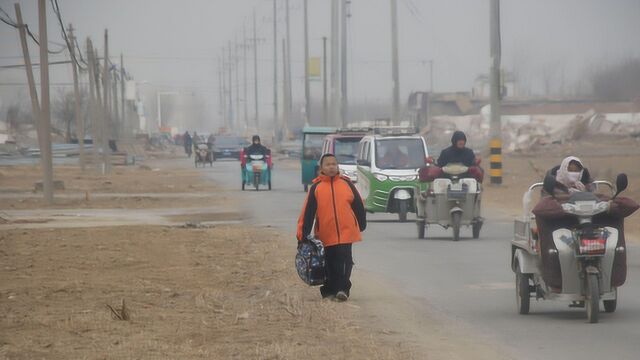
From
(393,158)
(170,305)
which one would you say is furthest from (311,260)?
(393,158)

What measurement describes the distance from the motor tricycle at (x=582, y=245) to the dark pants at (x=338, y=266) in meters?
2.28

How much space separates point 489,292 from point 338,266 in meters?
2.00

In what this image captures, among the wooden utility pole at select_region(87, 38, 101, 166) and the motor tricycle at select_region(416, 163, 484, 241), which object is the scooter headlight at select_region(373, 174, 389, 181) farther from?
the wooden utility pole at select_region(87, 38, 101, 166)

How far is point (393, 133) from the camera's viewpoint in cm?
2908

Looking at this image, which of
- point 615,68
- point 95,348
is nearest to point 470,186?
point 95,348

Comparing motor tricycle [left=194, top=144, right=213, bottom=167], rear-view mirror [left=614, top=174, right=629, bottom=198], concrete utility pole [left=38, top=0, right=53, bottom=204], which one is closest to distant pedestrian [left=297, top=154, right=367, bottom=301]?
rear-view mirror [left=614, top=174, right=629, bottom=198]

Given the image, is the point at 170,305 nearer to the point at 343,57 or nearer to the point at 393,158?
the point at 393,158

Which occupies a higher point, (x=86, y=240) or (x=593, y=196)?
(x=593, y=196)

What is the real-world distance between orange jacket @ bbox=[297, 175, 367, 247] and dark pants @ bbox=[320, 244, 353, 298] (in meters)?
0.08

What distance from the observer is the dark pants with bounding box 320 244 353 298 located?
13.6 meters

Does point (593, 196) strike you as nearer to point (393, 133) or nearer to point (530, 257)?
point (530, 257)

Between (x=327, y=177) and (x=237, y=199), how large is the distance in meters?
23.9

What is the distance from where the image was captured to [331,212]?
44.6 ft

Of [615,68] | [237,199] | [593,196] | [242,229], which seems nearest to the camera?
[593,196]
